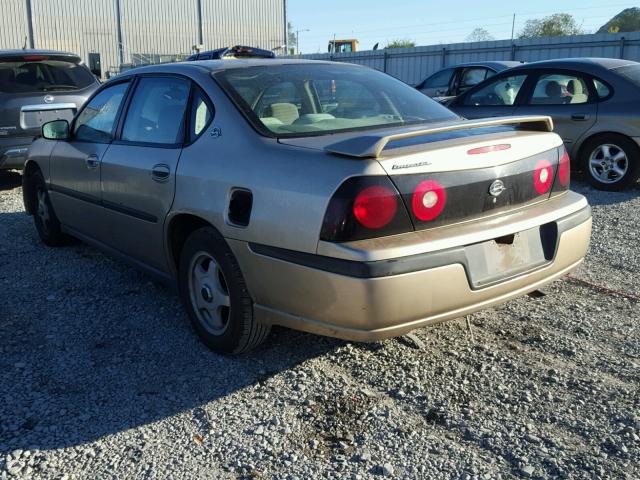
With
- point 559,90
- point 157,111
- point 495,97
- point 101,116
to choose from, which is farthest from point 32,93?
point 559,90

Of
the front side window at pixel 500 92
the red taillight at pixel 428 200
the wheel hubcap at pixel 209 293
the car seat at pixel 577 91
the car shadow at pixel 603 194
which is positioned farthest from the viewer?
the front side window at pixel 500 92

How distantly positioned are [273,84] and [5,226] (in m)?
4.23

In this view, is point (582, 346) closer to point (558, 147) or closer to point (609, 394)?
point (609, 394)

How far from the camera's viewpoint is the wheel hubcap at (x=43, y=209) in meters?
5.76

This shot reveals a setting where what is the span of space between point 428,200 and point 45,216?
161 inches

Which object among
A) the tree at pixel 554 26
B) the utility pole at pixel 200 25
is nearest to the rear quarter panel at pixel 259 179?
the utility pole at pixel 200 25

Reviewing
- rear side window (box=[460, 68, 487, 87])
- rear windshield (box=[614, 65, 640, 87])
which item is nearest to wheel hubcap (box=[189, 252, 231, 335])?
rear windshield (box=[614, 65, 640, 87])

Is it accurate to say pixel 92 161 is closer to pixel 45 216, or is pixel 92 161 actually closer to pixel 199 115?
pixel 199 115

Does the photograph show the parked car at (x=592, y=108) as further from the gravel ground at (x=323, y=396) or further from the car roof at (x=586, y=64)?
the gravel ground at (x=323, y=396)

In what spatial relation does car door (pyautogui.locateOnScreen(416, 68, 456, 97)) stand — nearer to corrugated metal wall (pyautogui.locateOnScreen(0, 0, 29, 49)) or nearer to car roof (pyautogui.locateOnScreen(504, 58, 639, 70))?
car roof (pyautogui.locateOnScreen(504, 58, 639, 70))

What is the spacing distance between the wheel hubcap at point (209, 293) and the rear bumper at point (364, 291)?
12.9 inches

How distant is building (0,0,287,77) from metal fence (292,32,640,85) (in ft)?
36.0

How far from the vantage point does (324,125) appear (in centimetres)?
359

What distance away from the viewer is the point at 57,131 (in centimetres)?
515
